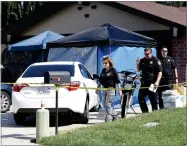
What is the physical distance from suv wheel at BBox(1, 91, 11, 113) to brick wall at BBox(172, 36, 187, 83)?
692 cm

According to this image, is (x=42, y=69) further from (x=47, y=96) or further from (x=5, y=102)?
(x=5, y=102)

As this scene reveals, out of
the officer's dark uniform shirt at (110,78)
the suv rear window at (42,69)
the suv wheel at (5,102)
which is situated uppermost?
the suv rear window at (42,69)

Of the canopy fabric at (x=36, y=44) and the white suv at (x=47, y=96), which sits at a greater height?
the canopy fabric at (x=36, y=44)

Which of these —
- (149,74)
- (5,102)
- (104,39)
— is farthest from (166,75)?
(5,102)

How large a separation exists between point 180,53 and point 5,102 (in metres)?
7.21

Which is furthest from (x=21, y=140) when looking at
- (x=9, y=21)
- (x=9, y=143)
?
(x=9, y=21)

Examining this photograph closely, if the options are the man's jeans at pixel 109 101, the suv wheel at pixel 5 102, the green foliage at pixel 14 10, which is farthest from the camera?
the green foliage at pixel 14 10

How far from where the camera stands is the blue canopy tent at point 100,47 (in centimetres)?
1373

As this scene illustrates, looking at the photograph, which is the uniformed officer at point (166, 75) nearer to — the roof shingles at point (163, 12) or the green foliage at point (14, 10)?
the roof shingles at point (163, 12)

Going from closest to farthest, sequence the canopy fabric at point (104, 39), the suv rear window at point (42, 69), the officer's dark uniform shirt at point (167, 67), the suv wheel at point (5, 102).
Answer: the suv rear window at point (42, 69) < the officer's dark uniform shirt at point (167, 67) < the suv wheel at point (5, 102) < the canopy fabric at point (104, 39)

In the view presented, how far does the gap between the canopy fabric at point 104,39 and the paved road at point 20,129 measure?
2190 millimetres

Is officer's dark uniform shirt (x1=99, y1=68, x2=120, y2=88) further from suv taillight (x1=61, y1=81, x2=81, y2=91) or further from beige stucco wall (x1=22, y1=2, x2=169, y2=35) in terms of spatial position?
beige stucco wall (x1=22, y1=2, x2=169, y2=35)

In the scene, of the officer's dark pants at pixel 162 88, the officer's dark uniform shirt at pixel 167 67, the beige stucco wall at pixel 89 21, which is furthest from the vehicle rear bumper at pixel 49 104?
the beige stucco wall at pixel 89 21

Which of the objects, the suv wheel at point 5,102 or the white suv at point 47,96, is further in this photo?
the suv wheel at point 5,102
